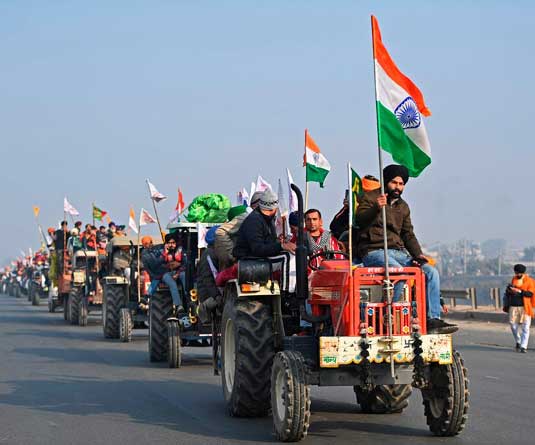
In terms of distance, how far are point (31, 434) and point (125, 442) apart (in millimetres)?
1123

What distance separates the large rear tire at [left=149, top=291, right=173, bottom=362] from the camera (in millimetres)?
19266

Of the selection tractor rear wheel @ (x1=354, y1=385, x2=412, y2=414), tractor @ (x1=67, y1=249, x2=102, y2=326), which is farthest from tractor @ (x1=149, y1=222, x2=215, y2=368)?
tractor @ (x1=67, y1=249, x2=102, y2=326)

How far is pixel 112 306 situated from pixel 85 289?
24.8 feet

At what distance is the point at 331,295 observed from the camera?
10680 millimetres

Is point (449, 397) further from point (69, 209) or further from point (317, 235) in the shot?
point (69, 209)

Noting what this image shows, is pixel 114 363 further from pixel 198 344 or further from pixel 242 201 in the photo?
pixel 242 201

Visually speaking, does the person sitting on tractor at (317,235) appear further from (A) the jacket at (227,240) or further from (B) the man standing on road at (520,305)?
(B) the man standing on road at (520,305)

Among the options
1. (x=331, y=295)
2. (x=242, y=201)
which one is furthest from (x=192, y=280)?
(x=331, y=295)

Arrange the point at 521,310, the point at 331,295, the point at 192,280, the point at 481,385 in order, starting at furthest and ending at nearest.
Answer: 1. the point at 521,310
2. the point at 192,280
3. the point at 481,385
4. the point at 331,295

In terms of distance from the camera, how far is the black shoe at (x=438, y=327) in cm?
1031

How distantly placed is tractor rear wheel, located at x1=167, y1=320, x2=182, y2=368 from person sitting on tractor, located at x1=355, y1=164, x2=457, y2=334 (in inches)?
303

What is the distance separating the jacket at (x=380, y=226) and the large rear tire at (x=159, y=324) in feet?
28.2

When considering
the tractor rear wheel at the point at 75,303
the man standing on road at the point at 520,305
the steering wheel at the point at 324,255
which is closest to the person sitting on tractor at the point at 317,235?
the steering wheel at the point at 324,255

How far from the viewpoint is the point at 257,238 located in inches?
465
